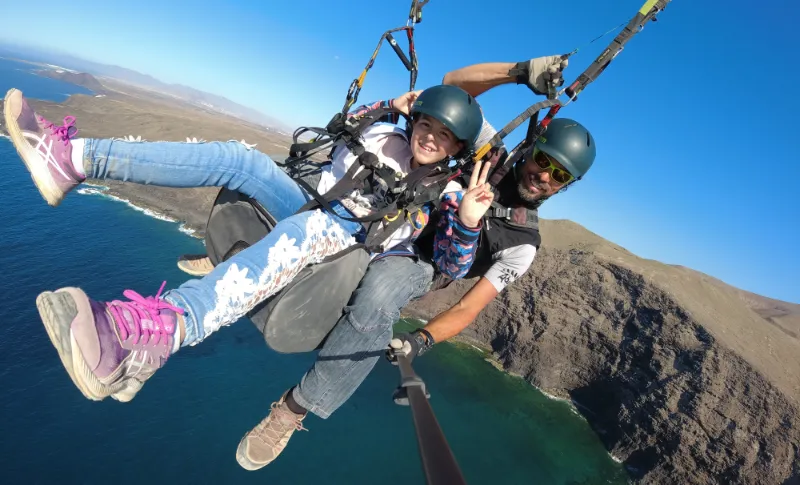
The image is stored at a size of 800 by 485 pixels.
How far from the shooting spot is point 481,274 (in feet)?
12.9

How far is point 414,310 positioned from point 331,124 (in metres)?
35.5

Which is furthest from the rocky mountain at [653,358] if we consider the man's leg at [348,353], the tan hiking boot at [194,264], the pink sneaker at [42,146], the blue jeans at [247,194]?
the pink sneaker at [42,146]

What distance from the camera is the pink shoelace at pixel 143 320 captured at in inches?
Answer: 75.0

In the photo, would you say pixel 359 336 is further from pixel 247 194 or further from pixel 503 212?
pixel 503 212

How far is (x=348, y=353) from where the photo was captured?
302 centimetres

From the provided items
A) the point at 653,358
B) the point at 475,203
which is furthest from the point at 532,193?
the point at 653,358

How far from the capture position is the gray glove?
3.36 metres

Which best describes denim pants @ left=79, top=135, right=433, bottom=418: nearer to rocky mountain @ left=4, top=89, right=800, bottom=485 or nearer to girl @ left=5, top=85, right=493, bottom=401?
girl @ left=5, top=85, right=493, bottom=401

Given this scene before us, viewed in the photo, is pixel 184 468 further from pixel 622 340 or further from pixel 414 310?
pixel 622 340

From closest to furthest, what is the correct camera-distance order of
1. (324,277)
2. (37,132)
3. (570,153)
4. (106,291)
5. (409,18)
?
(37,132)
(324,277)
(570,153)
(409,18)
(106,291)

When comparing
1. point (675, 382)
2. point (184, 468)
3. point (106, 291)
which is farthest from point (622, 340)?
point (106, 291)

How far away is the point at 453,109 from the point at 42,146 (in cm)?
264

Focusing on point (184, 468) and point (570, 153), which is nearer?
point (570, 153)

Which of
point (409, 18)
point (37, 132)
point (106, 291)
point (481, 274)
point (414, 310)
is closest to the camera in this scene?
point (37, 132)
